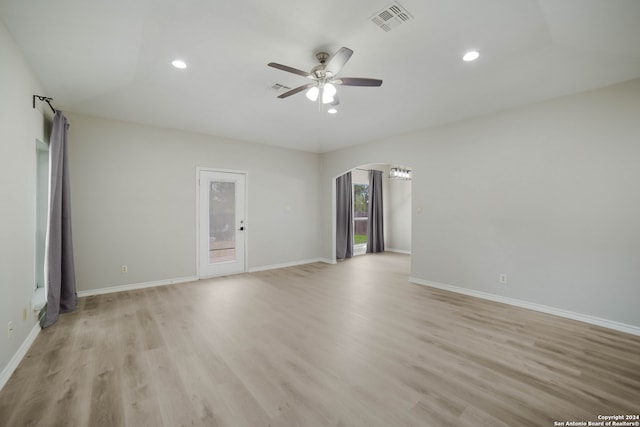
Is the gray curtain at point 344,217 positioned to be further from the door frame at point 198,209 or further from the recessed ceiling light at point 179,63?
the recessed ceiling light at point 179,63

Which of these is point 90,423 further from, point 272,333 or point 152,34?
point 152,34

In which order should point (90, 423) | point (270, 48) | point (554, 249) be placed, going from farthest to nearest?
point (554, 249)
point (270, 48)
point (90, 423)

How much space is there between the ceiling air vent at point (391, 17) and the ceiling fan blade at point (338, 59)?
337 millimetres

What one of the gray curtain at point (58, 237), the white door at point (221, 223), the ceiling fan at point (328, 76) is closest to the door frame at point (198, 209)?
the white door at point (221, 223)

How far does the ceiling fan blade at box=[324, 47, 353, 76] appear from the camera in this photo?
2.16 metres

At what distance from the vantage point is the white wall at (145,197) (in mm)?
4020

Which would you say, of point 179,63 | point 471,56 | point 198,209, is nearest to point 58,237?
point 198,209

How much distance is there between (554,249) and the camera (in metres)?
3.41

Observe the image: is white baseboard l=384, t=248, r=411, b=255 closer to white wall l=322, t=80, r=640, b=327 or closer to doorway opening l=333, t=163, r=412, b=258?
doorway opening l=333, t=163, r=412, b=258

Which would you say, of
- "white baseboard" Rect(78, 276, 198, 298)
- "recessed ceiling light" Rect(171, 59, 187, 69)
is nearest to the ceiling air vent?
"recessed ceiling light" Rect(171, 59, 187, 69)

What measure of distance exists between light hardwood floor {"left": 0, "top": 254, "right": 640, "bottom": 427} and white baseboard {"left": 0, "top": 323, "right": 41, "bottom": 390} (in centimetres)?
5

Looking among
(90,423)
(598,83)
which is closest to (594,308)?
(598,83)

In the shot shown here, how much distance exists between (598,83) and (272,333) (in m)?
4.65

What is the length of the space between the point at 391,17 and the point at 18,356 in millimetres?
4267
